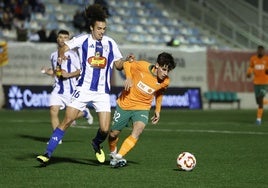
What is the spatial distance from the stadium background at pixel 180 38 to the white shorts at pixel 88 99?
19.9 meters

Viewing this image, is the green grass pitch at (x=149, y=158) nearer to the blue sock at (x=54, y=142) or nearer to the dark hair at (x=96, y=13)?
the blue sock at (x=54, y=142)

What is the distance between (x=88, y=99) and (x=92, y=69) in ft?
1.59

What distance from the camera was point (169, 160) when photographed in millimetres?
14703

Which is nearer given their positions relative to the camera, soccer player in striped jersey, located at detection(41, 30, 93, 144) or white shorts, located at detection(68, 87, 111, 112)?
white shorts, located at detection(68, 87, 111, 112)

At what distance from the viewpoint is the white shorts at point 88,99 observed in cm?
1338

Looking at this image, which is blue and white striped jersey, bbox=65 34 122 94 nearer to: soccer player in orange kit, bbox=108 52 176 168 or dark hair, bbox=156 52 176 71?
soccer player in orange kit, bbox=108 52 176 168

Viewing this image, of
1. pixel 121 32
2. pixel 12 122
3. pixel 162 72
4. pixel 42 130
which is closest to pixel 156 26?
pixel 121 32

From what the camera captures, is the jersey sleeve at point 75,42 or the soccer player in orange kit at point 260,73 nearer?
the jersey sleeve at point 75,42

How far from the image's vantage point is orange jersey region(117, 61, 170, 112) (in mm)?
13664

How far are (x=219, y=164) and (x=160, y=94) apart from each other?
1.56 m

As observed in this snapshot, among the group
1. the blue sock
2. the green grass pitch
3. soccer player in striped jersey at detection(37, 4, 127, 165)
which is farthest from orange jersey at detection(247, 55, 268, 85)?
the blue sock

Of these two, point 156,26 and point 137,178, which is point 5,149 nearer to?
point 137,178

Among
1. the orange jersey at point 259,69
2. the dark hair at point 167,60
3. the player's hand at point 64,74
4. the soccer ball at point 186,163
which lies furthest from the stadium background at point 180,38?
the soccer ball at point 186,163

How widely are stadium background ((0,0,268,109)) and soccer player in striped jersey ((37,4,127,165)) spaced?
65.5 feet
